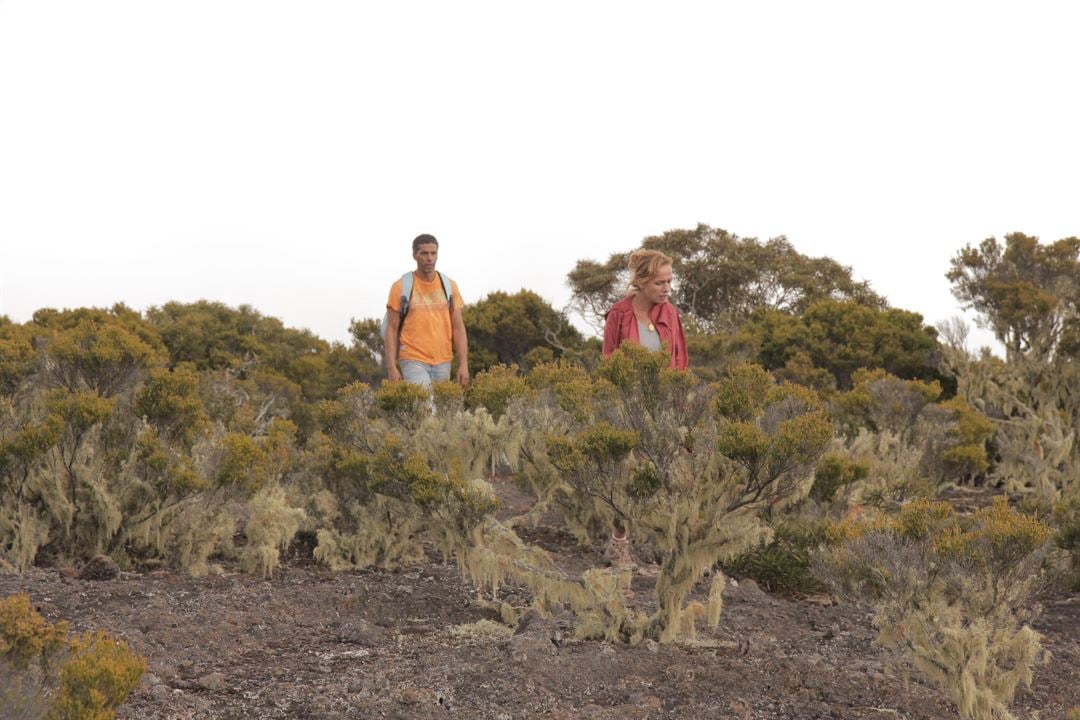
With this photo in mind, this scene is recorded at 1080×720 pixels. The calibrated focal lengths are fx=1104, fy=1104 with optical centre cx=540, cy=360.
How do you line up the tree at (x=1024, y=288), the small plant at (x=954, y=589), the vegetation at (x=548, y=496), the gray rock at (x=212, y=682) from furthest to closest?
the tree at (x=1024, y=288) → the gray rock at (x=212, y=682) → the vegetation at (x=548, y=496) → the small plant at (x=954, y=589)

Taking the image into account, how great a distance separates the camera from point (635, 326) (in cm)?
717

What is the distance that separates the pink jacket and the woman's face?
0.14 metres

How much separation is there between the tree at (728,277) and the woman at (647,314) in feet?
84.3

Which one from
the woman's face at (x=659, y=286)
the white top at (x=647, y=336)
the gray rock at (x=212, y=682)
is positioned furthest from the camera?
the white top at (x=647, y=336)

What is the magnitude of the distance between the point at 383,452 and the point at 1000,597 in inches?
122

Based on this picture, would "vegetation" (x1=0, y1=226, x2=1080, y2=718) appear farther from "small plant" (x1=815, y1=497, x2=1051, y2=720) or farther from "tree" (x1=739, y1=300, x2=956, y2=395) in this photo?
"tree" (x1=739, y1=300, x2=956, y2=395)

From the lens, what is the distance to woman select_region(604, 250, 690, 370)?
7.07 meters

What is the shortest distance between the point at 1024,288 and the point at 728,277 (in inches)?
596

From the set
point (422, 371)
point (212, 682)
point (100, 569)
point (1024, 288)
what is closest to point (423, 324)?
point (422, 371)

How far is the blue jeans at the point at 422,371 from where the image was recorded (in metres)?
8.79

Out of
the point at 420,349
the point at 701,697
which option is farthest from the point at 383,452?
the point at 420,349

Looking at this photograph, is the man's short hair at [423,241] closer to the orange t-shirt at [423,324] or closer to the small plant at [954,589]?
the orange t-shirt at [423,324]

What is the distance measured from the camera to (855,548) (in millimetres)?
4441

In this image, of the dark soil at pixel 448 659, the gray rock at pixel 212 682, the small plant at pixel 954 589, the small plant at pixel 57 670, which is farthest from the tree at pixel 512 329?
the small plant at pixel 57 670
